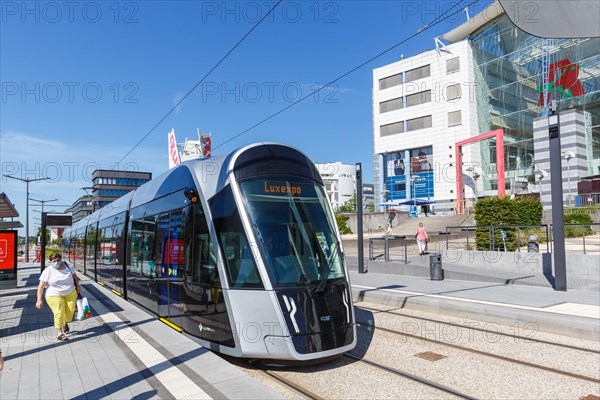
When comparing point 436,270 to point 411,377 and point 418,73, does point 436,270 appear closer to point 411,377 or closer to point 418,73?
point 411,377

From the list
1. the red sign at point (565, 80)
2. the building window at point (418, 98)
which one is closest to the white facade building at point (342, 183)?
the building window at point (418, 98)

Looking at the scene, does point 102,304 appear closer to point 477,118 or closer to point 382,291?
point 382,291

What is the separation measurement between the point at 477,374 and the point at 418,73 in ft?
204

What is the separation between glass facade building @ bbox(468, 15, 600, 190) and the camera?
51875 millimetres

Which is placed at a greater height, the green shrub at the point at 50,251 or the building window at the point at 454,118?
the building window at the point at 454,118

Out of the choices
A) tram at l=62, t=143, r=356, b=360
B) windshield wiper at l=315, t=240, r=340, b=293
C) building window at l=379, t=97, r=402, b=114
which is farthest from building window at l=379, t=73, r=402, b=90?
windshield wiper at l=315, t=240, r=340, b=293

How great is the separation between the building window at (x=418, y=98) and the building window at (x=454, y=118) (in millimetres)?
3991

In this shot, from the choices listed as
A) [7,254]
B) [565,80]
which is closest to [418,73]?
[565,80]

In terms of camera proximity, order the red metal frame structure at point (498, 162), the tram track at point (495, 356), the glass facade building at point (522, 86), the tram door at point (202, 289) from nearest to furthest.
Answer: the tram track at point (495, 356), the tram door at point (202, 289), the red metal frame structure at point (498, 162), the glass facade building at point (522, 86)

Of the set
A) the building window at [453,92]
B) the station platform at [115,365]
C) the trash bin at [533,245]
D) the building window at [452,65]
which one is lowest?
the station platform at [115,365]

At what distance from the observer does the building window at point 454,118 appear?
59112 mm

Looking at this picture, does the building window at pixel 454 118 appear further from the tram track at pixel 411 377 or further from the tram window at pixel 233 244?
the tram window at pixel 233 244

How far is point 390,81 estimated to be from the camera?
218ft

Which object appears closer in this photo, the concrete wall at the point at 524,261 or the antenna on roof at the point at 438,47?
the concrete wall at the point at 524,261
